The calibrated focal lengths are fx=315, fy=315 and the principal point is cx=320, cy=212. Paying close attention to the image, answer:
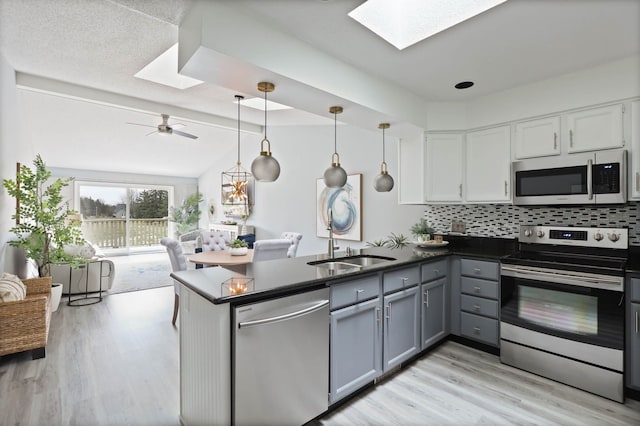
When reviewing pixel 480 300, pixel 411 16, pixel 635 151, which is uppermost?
pixel 411 16

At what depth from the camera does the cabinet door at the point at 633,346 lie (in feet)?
7.02

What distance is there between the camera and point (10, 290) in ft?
8.91

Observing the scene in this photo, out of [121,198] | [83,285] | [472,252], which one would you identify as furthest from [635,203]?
[121,198]

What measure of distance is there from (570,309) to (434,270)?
1.00 m

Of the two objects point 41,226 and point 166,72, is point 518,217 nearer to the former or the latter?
point 166,72

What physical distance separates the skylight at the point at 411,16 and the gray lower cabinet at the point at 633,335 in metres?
2.09

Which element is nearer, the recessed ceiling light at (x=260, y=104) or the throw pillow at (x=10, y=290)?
the throw pillow at (x=10, y=290)

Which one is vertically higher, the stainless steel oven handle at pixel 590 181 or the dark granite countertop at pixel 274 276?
the stainless steel oven handle at pixel 590 181

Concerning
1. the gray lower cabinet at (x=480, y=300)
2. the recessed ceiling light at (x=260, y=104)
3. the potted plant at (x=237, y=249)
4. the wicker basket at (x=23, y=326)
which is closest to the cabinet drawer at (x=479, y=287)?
the gray lower cabinet at (x=480, y=300)

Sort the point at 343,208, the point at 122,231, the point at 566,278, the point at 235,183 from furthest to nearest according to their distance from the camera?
the point at 122,231 → the point at 235,183 → the point at 343,208 → the point at 566,278

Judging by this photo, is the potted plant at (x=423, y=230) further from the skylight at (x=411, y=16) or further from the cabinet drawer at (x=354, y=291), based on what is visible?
the skylight at (x=411, y=16)

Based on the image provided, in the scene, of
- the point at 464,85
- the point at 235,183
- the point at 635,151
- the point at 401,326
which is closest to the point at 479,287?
the point at 401,326

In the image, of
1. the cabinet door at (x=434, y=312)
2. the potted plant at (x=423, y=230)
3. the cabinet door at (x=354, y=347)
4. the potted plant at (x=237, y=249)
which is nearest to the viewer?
the cabinet door at (x=354, y=347)

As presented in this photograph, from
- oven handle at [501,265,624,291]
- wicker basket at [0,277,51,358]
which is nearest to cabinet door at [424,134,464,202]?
oven handle at [501,265,624,291]
